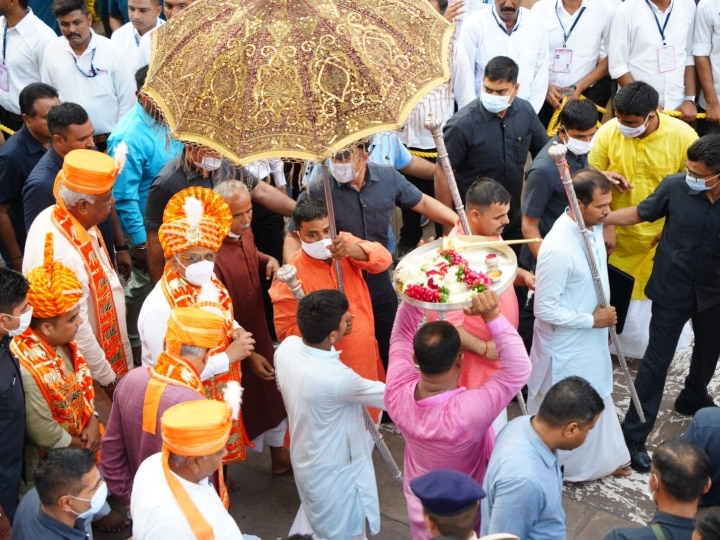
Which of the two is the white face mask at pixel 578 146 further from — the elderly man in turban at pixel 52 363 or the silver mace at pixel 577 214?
the elderly man in turban at pixel 52 363

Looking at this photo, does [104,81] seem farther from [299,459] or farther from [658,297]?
[658,297]

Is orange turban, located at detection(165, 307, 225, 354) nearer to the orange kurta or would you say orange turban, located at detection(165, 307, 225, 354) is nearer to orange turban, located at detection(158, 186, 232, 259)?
orange turban, located at detection(158, 186, 232, 259)

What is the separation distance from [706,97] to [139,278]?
18.7 feet

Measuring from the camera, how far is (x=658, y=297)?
18.7 ft

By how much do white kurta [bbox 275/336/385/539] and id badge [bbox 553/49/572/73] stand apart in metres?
5.41

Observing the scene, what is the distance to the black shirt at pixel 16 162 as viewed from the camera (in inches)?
259

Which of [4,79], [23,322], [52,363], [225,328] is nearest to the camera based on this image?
[23,322]

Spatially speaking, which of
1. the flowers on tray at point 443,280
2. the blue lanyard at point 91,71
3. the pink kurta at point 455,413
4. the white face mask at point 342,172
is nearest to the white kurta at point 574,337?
the flowers on tray at point 443,280

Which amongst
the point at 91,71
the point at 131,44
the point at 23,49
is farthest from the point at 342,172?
the point at 23,49

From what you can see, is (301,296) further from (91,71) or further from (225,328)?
(91,71)

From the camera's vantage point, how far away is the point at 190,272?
4840 mm

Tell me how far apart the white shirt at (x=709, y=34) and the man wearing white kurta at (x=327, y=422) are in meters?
5.59

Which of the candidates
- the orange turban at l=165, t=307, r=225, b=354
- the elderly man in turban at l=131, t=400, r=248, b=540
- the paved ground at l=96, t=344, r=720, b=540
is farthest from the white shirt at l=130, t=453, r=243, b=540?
the paved ground at l=96, t=344, r=720, b=540

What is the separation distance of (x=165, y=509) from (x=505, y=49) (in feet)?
20.3
